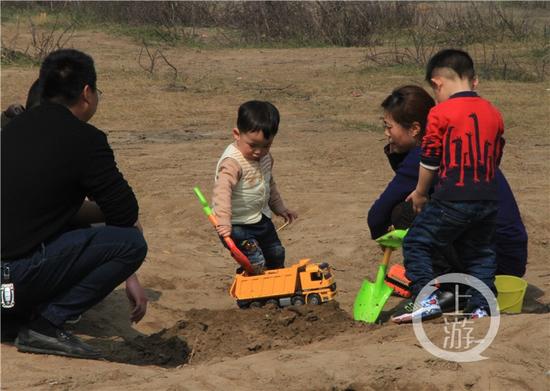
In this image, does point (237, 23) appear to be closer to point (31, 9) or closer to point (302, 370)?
point (31, 9)

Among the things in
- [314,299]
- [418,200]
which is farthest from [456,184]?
[314,299]

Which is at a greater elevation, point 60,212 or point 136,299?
point 60,212

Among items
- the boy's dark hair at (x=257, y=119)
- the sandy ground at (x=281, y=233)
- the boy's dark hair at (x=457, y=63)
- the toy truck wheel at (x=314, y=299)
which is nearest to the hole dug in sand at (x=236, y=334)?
the sandy ground at (x=281, y=233)

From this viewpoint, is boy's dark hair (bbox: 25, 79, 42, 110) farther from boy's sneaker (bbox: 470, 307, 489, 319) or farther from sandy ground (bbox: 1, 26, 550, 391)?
boy's sneaker (bbox: 470, 307, 489, 319)

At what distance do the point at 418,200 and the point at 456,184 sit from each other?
0.32m

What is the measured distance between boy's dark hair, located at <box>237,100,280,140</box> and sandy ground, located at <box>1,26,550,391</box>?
98 cm

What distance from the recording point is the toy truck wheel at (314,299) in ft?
19.3

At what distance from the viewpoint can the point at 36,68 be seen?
14898 millimetres

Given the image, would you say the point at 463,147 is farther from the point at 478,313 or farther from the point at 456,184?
the point at 478,313

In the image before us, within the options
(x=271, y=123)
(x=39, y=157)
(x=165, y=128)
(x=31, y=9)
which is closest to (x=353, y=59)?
(x=165, y=128)

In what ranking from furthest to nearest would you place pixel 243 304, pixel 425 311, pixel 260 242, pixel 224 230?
1. pixel 260 242
2. pixel 243 304
3. pixel 224 230
4. pixel 425 311

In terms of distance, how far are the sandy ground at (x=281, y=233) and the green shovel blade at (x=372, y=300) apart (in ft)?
0.44

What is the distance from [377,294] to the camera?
582cm

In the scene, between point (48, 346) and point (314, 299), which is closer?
point (48, 346)
